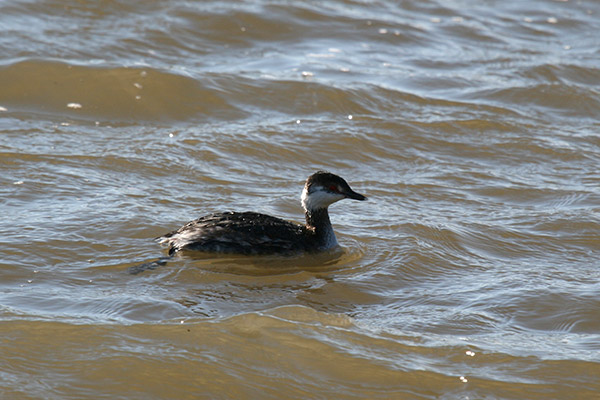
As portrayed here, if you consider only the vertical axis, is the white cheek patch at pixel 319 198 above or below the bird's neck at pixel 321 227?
above

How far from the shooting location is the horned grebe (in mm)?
8211

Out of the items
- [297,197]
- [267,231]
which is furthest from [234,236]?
[297,197]

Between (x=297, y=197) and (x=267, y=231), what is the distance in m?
1.82

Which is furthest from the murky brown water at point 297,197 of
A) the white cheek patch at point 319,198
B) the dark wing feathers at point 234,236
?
the white cheek patch at point 319,198

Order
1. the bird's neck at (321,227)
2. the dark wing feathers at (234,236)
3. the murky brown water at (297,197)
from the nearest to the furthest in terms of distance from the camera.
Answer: the murky brown water at (297,197)
the dark wing feathers at (234,236)
the bird's neck at (321,227)

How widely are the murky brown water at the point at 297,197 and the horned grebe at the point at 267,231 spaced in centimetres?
14

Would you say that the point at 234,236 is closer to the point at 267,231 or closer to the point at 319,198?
the point at 267,231

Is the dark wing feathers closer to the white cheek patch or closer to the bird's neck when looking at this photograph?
the bird's neck

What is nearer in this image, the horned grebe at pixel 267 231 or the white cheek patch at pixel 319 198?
the horned grebe at pixel 267 231

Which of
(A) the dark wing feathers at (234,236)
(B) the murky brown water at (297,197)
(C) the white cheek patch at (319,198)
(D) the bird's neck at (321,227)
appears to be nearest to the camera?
(B) the murky brown water at (297,197)

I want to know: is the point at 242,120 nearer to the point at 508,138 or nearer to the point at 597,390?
the point at 508,138

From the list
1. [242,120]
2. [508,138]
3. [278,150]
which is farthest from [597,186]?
[242,120]

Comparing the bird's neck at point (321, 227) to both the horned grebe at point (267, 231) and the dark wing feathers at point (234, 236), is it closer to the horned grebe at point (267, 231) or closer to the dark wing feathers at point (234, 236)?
the horned grebe at point (267, 231)

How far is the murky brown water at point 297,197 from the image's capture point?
6441mm
